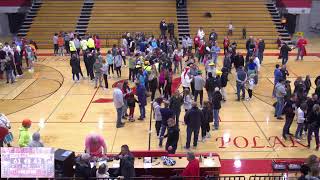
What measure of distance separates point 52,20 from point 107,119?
62.6 feet

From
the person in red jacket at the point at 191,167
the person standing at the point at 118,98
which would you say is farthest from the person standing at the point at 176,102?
the person in red jacket at the point at 191,167

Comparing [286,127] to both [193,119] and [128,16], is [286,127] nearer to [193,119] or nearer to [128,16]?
[193,119]

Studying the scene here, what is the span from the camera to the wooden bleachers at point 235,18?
102 ft

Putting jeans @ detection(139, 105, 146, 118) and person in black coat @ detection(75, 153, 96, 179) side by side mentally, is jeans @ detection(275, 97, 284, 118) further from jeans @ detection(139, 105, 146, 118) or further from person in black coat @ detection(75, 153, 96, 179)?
person in black coat @ detection(75, 153, 96, 179)

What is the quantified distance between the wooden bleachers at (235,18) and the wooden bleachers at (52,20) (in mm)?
9487

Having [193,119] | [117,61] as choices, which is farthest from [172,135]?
[117,61]

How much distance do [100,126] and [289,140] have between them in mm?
6799

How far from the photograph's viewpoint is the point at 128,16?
32.9m

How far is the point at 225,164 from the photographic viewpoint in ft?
40.9

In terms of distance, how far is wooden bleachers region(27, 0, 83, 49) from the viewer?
31.0 m

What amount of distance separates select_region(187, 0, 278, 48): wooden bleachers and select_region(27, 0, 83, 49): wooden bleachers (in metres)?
9.49

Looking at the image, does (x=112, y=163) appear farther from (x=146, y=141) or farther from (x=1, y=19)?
(x=1, y=19)

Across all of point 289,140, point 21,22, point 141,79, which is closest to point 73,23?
point 21,22

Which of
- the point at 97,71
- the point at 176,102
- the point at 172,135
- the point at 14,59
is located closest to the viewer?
the point at 172,135
